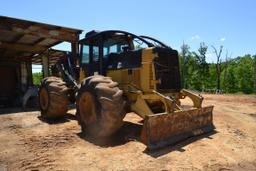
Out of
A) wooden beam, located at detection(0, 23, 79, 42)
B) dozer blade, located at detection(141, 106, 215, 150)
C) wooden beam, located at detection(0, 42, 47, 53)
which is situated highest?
wooden beam, located at detection(0, 23, 79, 42)

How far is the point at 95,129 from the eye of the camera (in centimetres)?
670

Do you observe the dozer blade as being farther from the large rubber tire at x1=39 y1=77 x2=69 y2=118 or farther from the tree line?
the tree line

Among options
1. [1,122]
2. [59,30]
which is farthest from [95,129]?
[59,30]

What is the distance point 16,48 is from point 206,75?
46157 mm

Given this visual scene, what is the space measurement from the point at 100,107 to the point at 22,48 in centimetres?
1145

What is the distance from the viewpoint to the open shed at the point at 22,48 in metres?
12.6

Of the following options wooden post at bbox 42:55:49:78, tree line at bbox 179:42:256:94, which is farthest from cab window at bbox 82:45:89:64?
tree line at bbox 179:42:256:94

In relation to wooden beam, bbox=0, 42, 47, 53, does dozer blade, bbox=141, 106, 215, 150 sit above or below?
below

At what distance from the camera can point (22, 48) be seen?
16250 mm

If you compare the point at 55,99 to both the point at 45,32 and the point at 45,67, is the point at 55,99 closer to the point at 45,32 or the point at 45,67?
the point at 45,32

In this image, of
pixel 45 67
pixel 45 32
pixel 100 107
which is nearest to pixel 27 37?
pixel 45 32

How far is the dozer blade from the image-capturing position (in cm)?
584

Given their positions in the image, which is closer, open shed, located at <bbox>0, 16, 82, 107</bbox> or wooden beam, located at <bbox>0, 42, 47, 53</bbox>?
open shed, located at <bbox>0, 16, 82, 107</bbox>

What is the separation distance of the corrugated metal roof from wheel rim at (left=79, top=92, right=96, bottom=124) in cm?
687
